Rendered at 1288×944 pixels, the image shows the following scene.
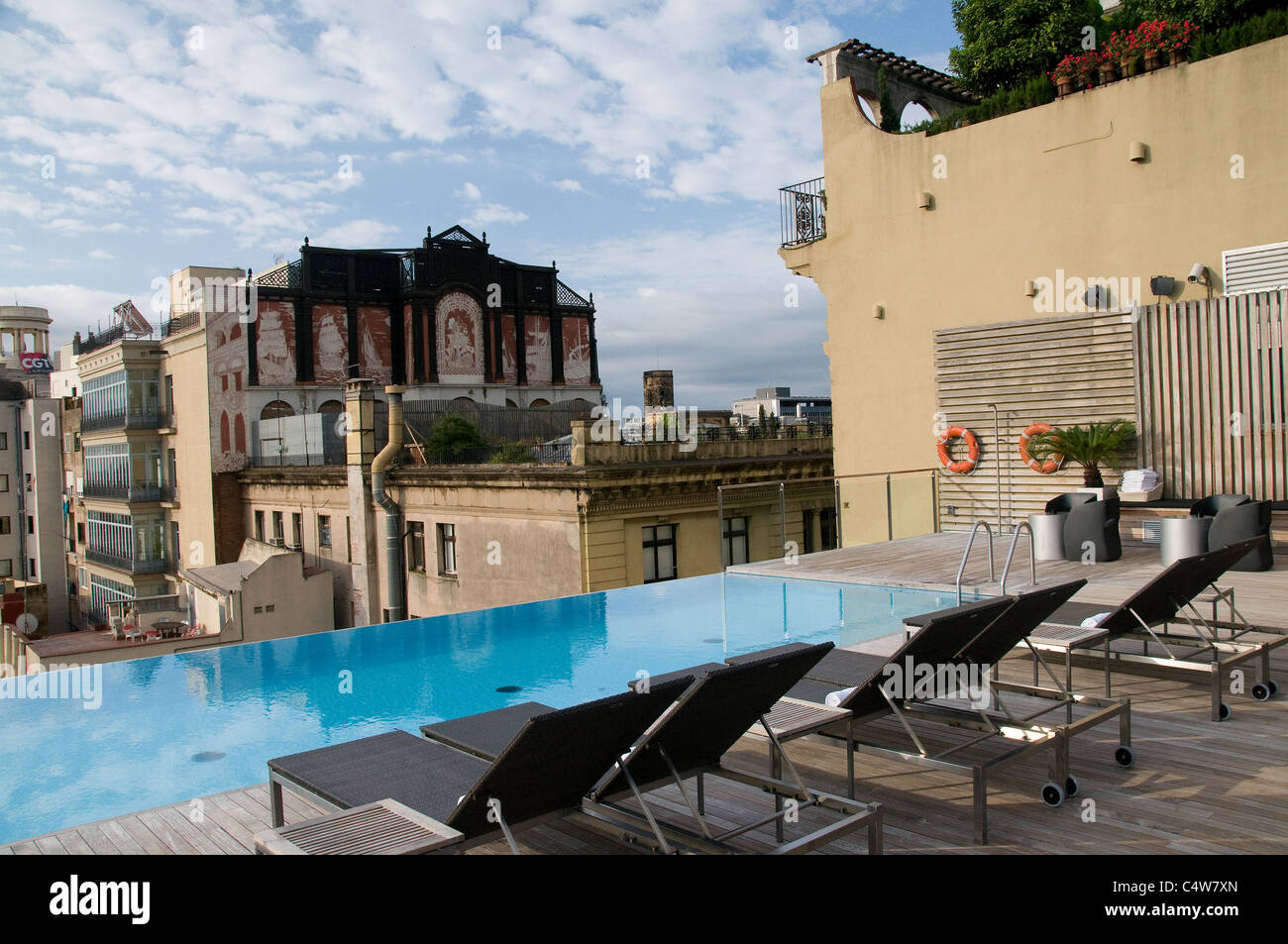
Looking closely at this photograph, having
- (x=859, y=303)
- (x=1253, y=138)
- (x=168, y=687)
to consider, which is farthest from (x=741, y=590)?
(x=1253, y=138)

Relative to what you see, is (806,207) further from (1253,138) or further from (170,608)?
(170,608)

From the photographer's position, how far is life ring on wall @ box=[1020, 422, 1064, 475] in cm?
1160

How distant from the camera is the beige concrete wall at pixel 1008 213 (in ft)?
35.2

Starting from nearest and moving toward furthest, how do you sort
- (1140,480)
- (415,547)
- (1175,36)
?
(1140,480) → (1175,36) → (415,547)

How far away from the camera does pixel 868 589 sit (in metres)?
8.32

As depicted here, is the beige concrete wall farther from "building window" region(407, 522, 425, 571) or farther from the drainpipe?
the drainpipe

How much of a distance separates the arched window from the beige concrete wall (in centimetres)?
2060

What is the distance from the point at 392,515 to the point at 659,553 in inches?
280

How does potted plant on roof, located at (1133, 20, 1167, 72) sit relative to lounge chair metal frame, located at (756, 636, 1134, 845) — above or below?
above

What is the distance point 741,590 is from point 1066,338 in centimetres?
555

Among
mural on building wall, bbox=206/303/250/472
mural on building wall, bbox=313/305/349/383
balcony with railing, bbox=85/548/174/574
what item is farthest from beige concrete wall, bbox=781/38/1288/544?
balcony with railing, bbox=85/548/174/574

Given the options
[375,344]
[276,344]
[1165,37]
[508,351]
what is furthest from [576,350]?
[1165,37]

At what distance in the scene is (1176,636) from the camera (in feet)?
18.6

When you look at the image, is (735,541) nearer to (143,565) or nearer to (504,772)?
(504,772)
